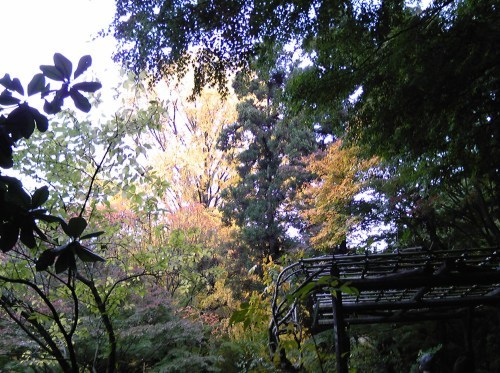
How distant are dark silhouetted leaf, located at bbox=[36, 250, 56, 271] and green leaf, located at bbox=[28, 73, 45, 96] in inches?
18.7

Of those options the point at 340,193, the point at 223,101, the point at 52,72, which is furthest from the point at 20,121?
the point at 340,193

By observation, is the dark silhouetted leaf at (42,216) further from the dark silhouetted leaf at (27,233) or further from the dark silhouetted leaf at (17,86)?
the dark silhouetted leaf at (17,86)

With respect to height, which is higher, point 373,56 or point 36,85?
point 373,56

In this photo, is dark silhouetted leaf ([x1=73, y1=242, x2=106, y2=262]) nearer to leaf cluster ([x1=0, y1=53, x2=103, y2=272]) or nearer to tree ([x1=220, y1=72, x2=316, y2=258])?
leaf cluster ([x1=0, y1=53, x2=103, y2=272])

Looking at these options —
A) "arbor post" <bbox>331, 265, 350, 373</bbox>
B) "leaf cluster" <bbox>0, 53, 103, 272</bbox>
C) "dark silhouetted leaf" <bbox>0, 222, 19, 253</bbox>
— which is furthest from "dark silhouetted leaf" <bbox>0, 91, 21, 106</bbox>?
"arbor post" <bbox>331, 265, 350, 373</bbox>

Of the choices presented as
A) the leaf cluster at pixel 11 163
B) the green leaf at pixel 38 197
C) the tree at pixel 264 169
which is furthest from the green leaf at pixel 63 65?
the tree at pixel 264 169

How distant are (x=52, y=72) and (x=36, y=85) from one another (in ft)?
0.20

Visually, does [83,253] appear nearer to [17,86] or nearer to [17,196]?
[17,196]

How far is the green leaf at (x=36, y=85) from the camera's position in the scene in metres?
1.07

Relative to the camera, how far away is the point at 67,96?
1.16 metres

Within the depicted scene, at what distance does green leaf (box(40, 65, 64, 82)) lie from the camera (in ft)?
3.58

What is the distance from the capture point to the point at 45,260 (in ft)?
3.41

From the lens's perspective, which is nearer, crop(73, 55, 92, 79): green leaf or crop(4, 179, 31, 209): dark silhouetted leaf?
crop(4, 179, 31, 209): dark silhouetted leaf

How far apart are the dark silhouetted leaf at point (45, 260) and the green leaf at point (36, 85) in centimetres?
47
